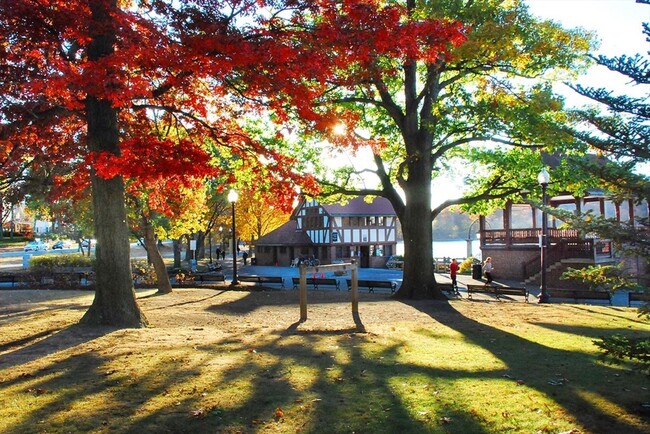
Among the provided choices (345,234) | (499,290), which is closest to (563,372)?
(499,290)

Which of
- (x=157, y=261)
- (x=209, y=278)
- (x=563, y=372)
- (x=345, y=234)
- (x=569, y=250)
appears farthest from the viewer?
(x=345, y=234)

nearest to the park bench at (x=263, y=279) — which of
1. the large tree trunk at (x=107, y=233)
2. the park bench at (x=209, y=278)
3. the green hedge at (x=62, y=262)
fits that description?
the park bench at (x=209, y=278)

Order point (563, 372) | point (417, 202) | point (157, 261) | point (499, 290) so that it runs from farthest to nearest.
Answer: point (157, 261)
point (499, 290)
point (417, 202)
point (563, 372)

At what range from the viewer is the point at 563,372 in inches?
286

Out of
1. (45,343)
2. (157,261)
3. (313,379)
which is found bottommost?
(313,379)

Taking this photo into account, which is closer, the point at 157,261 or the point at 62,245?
the point at 157,261

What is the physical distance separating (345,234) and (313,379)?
1869 inches

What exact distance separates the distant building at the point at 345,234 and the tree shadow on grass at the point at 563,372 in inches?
1653

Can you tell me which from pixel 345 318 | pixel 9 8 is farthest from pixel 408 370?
pixel 9 8

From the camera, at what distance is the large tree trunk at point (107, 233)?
10547 millimetres

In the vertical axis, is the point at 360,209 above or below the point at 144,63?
above

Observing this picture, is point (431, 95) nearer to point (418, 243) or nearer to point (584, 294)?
point (418, 243)

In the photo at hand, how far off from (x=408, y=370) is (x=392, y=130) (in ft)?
45.7

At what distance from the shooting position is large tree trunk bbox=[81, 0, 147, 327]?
34.6ft
